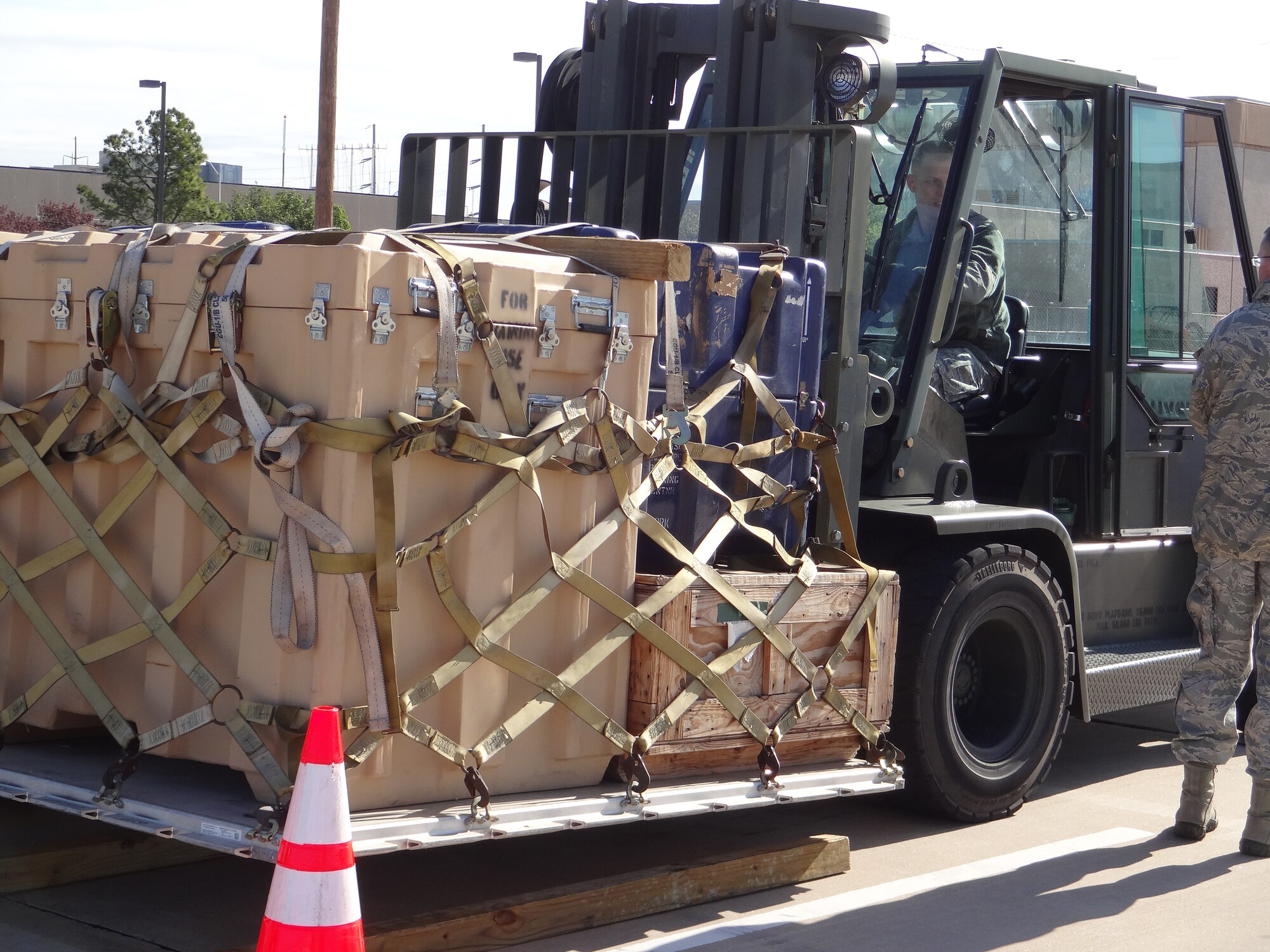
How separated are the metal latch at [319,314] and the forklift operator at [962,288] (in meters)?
2.72

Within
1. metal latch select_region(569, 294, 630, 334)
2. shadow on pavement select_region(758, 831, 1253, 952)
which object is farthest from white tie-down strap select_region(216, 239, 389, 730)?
shadow on pavement select_region(758, 831, 1253, 952)

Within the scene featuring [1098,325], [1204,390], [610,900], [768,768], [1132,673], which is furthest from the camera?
[1098,325]

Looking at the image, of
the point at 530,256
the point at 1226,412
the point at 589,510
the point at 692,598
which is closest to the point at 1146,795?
the point at 1226,412

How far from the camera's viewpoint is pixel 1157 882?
17.1 ft

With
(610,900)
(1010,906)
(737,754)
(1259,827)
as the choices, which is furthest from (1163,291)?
(610,900)

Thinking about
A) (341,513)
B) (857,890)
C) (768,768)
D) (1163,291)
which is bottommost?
(857,890)

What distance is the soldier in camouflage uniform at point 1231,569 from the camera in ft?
18.4

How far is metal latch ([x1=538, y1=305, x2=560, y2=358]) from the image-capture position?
4125 mm

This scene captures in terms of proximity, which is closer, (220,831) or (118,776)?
(220,831)

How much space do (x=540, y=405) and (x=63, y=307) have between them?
52.7 inches

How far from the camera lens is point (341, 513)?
370 cm

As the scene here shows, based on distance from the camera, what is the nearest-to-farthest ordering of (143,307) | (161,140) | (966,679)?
(143,307), (966,679), (161,140)

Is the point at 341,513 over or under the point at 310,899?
over

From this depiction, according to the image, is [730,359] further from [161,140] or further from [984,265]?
[161,140]
